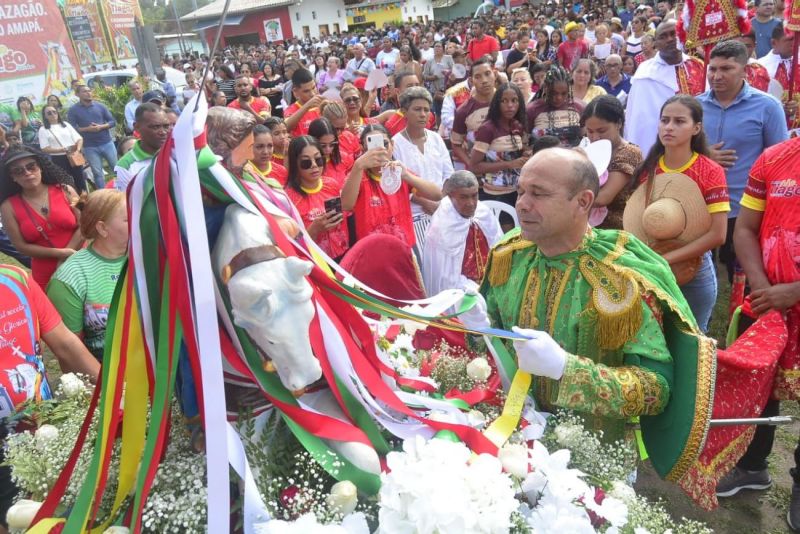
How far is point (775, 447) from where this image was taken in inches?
139

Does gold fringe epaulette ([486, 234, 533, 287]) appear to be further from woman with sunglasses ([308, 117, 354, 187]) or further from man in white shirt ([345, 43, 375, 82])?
man in white shirt ([345, 43, 375, 82])

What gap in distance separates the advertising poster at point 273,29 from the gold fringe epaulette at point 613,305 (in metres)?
43.6

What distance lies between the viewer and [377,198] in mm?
4289

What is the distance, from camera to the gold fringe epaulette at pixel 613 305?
1.94 m

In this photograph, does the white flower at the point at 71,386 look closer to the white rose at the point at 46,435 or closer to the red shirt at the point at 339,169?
the white rose at the point at 46,435

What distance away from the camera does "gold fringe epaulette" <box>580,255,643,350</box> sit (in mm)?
1943

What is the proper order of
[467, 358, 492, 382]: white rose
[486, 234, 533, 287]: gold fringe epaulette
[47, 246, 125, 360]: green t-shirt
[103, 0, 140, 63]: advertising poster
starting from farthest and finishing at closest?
1. [103, 0, 140, 63]: advertising poster
2. [47, 246, 125, 360]: green t-shirt
3. [486, 234, 533, 287]: gold fringe epaulette
4. [467, 358, 492, 382]: white rose

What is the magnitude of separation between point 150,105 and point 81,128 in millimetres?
6452

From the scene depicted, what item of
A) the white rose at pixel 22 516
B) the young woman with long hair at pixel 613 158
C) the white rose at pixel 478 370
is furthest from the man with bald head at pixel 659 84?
the white rose at pixel 22 516

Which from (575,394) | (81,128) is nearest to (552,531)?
(575,394)

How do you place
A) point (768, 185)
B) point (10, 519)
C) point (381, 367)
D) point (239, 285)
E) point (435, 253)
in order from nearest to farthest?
1. point (239, 285)
2. point (10, 519)
3. point (381, 367)
4. point (768, 185)
5. point (435, 253)

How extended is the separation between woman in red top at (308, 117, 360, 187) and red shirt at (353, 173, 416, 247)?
1.69 feet

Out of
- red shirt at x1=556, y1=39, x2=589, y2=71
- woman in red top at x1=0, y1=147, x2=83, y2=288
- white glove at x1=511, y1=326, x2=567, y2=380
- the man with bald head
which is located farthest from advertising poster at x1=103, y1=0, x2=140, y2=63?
white glove at x1=511, y1=326, x2=567, y2=380

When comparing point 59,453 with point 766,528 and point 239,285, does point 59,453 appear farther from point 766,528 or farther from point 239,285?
point 766,528
